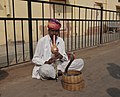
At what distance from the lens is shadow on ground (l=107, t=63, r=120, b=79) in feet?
14.7

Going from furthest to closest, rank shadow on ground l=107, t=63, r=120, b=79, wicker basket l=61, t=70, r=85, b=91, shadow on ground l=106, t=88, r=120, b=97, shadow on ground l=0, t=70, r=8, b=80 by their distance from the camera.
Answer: shadow on ground l=107, t=63, r=120, b=79 < shadow on ground l=0, t=70, r=8, b=80 < wicker basket l=61, t=70, r=85, b=91 < shadow on ground l=106, t=88, r=120, b=97

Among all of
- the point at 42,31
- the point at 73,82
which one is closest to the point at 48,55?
the point at 73,82

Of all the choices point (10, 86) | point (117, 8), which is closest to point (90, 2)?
point (117, 8)

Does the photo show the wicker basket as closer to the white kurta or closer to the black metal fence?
the white kurta

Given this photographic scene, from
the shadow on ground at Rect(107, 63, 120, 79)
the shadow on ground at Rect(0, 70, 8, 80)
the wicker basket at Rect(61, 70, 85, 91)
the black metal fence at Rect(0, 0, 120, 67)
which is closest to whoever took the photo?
the wicker basket at Rect(61, 70, 85, 91)

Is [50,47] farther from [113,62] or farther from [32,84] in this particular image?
[113,62]

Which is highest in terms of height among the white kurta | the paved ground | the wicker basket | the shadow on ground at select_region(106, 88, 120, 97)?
the white kurta

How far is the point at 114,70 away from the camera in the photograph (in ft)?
16.1

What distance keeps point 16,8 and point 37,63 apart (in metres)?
6.53

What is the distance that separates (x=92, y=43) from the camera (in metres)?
8.73

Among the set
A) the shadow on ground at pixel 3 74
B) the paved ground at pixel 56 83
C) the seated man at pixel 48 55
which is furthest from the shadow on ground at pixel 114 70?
the shadow on ground at pixel 3 74

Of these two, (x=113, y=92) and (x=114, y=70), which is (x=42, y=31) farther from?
(x=113, y=92)

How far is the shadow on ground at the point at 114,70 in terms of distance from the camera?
4.49 metres

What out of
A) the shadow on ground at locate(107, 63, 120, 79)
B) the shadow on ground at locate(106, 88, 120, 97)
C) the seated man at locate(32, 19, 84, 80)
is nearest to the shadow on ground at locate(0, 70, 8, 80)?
the seated man at locate(32, 19, 84, 80)
